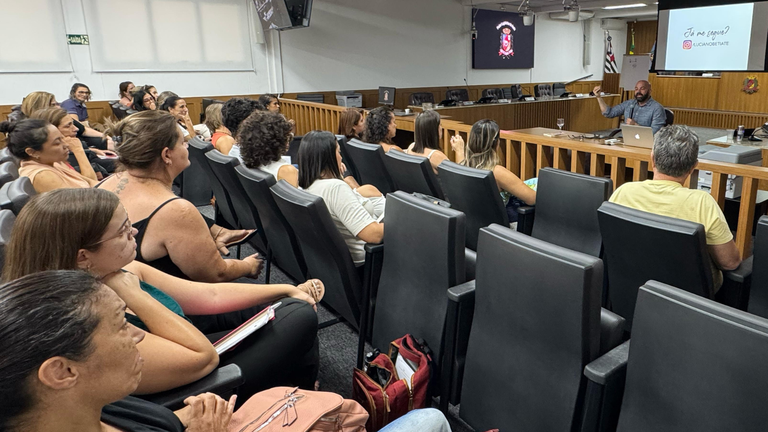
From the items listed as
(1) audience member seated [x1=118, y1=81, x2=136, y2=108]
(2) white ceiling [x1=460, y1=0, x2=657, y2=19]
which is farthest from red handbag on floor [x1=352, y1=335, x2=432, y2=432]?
(2) white ceiling [x1=460, y1=0, x2=657, y2=19]

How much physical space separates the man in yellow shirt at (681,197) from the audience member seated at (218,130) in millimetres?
2816

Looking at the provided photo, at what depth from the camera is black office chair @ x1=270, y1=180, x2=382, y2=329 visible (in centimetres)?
192

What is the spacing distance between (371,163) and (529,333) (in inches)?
89.7

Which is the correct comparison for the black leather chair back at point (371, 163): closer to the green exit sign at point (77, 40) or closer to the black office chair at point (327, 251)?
the black office chair at point (327, 251)

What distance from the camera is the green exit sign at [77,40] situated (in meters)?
6.99

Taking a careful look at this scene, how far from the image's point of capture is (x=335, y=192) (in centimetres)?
→ 222

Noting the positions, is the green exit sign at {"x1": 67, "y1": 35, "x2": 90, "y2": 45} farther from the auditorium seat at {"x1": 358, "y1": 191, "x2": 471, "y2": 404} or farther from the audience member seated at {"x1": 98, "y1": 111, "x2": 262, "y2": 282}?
the auditorium seat at {"x1": 358, "y1": 191, "x2": 471, "y2": 404}

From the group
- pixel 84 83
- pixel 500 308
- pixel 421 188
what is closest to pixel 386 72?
pixel 84 83

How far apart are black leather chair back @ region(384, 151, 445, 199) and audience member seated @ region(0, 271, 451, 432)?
224 centimetres

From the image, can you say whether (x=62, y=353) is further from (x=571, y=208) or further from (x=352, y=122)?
(x=352, y=122)

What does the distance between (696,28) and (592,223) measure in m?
5.52

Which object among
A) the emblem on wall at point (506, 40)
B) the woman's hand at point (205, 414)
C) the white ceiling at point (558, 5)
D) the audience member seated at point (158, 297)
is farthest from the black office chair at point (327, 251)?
the emblem on wall at point (506, 40)

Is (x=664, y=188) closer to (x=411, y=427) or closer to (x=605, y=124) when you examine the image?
(x=411, y=427)

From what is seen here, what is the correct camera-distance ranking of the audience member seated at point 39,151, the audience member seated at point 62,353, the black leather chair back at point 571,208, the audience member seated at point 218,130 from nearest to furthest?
the audience member seated at point 62,353
the black leather chair back at point 571,208
the audience member seated at point 39,151
the audience member seated at point 218,130
